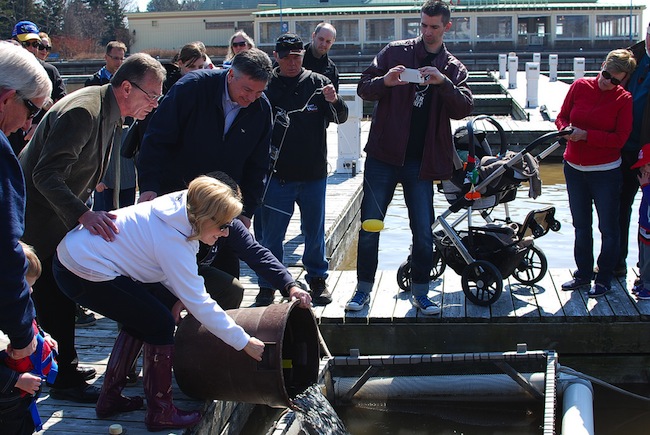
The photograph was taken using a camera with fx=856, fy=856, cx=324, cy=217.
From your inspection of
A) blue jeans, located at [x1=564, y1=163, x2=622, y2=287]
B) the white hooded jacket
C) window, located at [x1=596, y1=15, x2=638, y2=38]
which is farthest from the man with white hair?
window, located at [x1=596, y1=15, x2=638, y2=38]

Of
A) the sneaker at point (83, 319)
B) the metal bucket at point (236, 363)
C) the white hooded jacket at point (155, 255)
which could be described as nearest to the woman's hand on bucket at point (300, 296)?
the metal bucket at point (236, 363)

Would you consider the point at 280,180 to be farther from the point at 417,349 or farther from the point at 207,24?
the point at 207,24

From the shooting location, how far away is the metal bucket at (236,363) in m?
3.94

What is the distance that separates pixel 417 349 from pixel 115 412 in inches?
86.9

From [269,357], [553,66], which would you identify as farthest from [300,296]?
[553,66]

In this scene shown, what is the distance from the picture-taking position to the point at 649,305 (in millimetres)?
5582

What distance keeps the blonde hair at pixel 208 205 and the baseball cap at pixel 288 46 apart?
83.3 inches

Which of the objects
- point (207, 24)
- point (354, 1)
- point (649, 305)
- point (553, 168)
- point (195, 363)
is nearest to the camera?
point (195, 363)

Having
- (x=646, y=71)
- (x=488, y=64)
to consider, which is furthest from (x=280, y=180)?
(x=488, y=64)

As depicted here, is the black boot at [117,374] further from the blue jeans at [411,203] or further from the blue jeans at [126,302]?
the blue jeans at [411,203]

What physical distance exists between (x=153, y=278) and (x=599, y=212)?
10.2 ft

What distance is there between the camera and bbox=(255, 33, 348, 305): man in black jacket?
566cm

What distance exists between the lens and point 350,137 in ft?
36.2

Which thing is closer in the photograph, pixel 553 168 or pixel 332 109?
pixel 332 109
